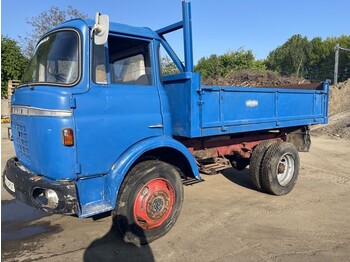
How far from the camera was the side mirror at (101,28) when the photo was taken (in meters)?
3.37

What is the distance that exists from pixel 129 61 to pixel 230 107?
5.52 feet

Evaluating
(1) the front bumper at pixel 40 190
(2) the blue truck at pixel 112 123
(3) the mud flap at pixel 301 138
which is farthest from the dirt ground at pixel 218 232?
(3) the mud flap at pixel 301 138

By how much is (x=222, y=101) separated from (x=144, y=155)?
1.41 meters

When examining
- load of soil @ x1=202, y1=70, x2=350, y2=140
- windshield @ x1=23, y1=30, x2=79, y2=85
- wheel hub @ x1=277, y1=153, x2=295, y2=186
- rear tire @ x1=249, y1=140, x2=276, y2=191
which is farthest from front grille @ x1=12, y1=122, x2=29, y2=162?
load of soil @ x1=202, y1=70, x2=350, y2=140

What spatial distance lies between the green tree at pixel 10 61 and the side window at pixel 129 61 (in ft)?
63.5

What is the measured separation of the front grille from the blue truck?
1cm

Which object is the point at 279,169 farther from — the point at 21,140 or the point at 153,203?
the point at 21,140

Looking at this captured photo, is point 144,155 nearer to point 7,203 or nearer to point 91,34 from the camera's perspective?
point 91,34

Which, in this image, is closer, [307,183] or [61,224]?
[61,224]

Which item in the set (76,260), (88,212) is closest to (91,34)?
(88,212)

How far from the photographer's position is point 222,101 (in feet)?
15.7

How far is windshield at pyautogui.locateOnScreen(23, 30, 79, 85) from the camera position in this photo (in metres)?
3.55

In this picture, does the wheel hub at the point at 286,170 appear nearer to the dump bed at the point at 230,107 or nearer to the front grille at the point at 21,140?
the dump bed at the point at 230,107

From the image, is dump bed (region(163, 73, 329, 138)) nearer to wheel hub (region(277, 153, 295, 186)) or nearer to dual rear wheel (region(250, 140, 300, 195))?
dual rear wheel (region(250, 140, 300, 195))
